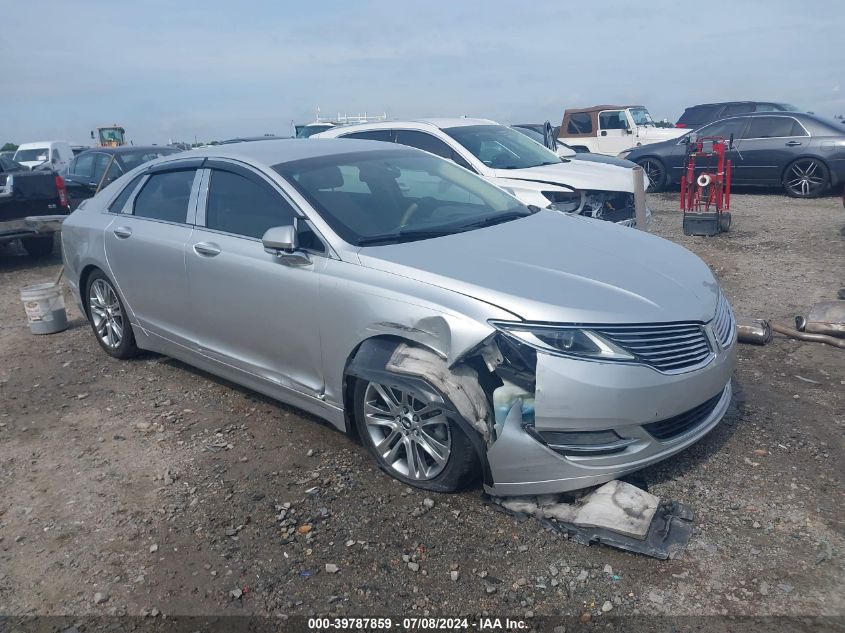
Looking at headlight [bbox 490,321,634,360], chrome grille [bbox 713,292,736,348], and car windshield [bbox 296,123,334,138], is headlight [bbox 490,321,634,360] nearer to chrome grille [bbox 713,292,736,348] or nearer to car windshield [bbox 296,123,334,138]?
chrome grille [bbox 713,292,736,348]

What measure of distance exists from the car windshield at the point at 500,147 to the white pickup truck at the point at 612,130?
10708 millimetres

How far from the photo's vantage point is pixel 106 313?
5.55 m

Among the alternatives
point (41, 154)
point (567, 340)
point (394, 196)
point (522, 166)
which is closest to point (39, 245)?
point (522, 166)

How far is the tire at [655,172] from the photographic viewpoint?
46.8 feet

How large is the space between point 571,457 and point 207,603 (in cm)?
163

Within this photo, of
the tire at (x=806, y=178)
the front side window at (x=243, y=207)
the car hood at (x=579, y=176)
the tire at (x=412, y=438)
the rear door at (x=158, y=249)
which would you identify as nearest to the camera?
the tire at (x=412, y=438)

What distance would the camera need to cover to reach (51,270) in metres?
9.77

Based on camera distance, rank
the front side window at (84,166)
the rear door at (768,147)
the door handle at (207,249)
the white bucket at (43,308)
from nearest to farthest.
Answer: the door handle at (207,249) < the white bucket at (43,308) < the front side window at (84,166) < the rear door at (768,147)

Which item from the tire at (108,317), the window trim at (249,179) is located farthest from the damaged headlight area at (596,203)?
the tire at (108,317)

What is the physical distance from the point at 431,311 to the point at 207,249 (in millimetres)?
1777

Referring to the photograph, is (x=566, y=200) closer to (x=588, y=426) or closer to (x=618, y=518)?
(x=588, y=426)

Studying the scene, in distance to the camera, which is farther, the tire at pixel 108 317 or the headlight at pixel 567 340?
the tire at pixel 108 317

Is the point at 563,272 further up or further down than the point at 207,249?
further down

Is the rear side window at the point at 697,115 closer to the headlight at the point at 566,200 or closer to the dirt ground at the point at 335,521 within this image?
the headlight at the point at 566,200
